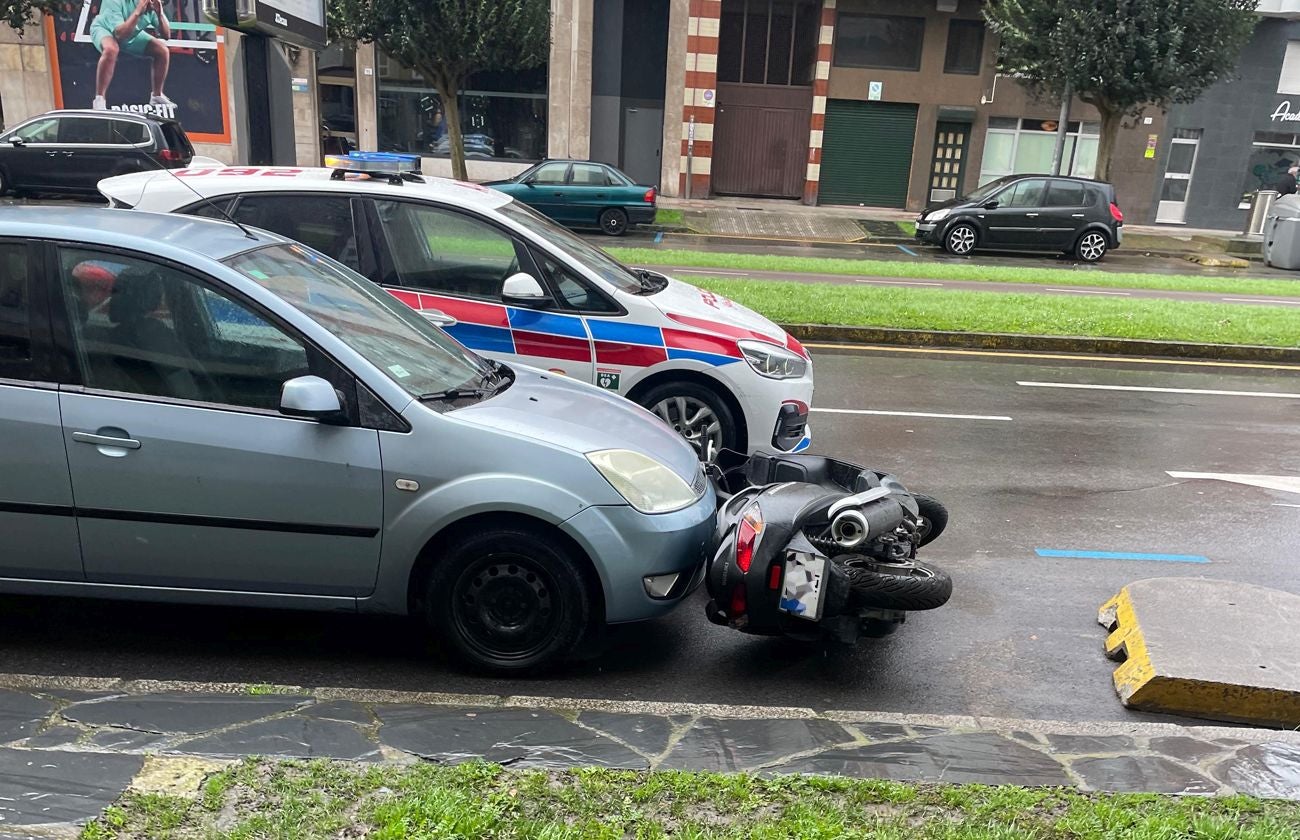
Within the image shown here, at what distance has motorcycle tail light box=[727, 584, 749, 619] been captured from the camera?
4.22 meters

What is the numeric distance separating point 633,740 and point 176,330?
234 cm

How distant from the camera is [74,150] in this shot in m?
21.2

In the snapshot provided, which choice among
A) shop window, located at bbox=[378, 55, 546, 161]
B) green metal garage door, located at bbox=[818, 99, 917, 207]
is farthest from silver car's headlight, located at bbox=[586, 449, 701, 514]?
green metal garage door, located at bbox=[818, 99, 917, 207]

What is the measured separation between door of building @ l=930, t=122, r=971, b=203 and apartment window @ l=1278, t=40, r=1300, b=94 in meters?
8.97

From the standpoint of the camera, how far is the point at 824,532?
14.2 feet

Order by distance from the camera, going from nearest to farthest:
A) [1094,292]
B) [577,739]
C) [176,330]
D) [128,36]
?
[577,739], [176,330], [1094,292], [128,36]

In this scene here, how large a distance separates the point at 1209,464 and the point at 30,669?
Result: 756cm

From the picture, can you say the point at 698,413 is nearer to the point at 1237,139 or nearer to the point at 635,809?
the point at 635,809

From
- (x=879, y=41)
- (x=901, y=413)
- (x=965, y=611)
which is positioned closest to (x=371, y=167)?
(x=901, y=413)

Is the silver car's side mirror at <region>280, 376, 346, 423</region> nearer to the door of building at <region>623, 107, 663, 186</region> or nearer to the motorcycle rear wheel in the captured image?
the motorcycle rear wheel

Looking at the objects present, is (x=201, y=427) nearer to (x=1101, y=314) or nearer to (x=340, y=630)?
(x=340, y=630)

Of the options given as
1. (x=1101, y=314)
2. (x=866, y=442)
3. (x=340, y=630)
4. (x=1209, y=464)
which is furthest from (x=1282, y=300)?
(x=340, y=630)

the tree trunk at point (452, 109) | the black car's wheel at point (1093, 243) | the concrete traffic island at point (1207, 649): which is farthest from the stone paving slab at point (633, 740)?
the tree trunk at point (452, 109)

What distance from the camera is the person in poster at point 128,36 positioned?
2917 cm
